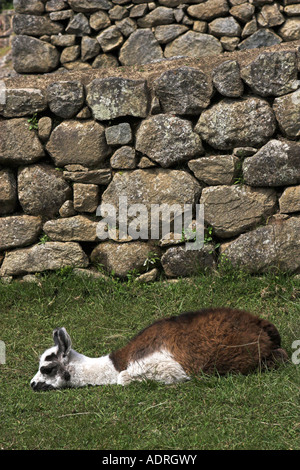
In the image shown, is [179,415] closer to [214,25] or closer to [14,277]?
[14,277]

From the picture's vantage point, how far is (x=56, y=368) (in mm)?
4301

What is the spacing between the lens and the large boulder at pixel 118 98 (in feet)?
18.9

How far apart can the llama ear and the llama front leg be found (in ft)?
1.54

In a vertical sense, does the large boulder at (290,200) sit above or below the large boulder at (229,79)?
below

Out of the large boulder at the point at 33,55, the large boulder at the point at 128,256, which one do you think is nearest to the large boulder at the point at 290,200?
the large boulder at the point at 128,256

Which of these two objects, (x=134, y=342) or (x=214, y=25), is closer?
(x=134, y=342)

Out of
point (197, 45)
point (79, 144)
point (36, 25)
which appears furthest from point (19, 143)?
point (197, 45)

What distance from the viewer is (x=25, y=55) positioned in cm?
695

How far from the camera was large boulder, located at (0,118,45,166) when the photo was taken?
19.8ft

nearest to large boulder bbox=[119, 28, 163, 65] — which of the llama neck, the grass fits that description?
the grass

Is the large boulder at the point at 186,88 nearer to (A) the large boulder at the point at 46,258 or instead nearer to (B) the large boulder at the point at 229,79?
(B) the large boulder at the point at 229,79

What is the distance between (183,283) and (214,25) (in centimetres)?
306

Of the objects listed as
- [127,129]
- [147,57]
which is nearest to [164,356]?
[127,129]

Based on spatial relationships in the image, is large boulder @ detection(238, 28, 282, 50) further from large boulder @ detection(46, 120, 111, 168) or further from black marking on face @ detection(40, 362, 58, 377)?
black marking on face @ detection(40, 362, 58, 377)
